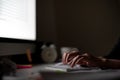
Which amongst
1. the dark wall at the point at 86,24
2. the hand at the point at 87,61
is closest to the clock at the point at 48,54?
the dark wall at the point at 86,24

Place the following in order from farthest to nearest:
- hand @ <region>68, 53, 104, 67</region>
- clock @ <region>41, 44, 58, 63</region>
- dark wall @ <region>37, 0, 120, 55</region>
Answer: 1. dark wall @ <region>37, 0, 120, 55</region>
2. clock @ <region>41, 44, 58, 63</region>
3. hand @ <region>68, 53, 104, 67</region>

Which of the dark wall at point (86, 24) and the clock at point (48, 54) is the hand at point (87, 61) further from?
the dark wall at point (86, 24)

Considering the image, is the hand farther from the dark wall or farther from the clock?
the dark wall

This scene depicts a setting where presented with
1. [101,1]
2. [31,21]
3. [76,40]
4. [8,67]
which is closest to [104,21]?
[101,1]

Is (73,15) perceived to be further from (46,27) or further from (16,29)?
(16,29)

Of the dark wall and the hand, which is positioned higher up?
the dark wall

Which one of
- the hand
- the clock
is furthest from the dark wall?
the hand

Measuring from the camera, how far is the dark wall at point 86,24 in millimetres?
1790

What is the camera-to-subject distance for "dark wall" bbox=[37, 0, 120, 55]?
5.87 ft

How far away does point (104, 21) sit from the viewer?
1.81 meters

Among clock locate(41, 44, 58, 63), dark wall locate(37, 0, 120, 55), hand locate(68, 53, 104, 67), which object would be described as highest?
dark wall locate(37, 0, 120, 55)

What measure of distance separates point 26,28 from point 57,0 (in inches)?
28.0

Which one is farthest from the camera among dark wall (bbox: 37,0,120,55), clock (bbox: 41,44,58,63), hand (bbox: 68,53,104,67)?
dark wall (bbox: 37,0,120,55)

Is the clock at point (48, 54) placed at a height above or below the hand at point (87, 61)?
below
